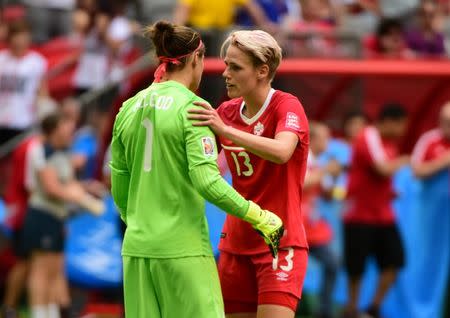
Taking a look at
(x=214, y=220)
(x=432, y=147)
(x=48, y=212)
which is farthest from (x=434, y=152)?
(x=48, y=212)

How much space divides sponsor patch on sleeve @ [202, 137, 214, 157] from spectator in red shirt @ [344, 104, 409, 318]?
19.0 ft

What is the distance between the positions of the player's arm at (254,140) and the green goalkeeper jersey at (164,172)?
57 mm

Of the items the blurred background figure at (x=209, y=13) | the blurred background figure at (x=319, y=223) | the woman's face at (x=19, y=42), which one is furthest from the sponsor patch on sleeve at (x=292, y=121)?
the woman's face at (x=19, y=42)

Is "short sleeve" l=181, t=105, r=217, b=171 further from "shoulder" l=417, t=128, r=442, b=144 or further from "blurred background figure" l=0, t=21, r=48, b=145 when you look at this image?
"blurred background figure" l=0, t=21, r=48, b=145

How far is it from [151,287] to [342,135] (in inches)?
284

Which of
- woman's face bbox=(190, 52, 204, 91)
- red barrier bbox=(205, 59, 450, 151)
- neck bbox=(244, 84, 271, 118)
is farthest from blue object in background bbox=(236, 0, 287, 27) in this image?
woman's face bbox=(190, 52, 204, 91)

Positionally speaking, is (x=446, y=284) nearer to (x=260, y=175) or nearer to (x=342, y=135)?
(x=342, y=135)

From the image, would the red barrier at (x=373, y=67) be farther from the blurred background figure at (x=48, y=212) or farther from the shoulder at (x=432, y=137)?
the blurred background figure at (x=48, y=212)

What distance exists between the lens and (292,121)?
6.71 m

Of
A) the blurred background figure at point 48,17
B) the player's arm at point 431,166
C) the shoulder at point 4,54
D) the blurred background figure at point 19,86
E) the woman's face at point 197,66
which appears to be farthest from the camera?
the blurred background figure at point 48,17

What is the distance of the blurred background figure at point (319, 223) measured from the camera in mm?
12141

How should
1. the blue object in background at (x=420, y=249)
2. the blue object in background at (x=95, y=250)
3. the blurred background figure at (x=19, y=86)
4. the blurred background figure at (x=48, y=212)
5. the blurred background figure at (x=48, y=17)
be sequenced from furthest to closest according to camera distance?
the blurred background figure at (x=48, y=17), the blurred background figure at (x=19, y=86), the blue object in background at (x=95, y=250), the blue object in background at (x=420, y=249), the blurred background figure at (x=48, y=212)

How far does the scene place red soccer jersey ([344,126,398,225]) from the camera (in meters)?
12.1

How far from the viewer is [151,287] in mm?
6551
